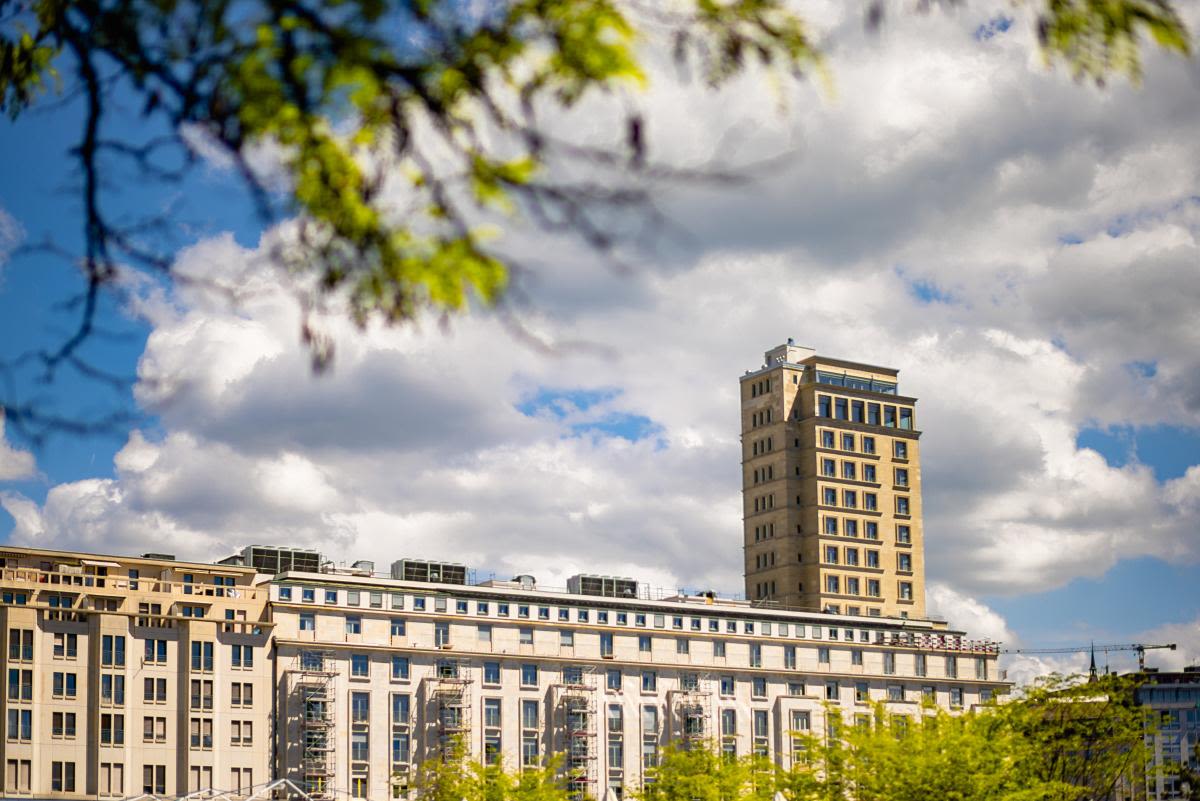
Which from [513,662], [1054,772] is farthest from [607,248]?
[513,662]

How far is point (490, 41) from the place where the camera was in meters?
10.3

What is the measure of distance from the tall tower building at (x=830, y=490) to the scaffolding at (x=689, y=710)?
35.2m

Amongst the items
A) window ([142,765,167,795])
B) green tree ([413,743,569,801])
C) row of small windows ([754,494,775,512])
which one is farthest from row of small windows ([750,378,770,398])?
green tree ([413,743,569,801])

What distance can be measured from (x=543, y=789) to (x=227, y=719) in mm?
34668

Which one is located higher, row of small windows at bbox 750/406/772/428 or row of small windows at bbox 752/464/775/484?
row of small windows at bbox 750/406/772/428

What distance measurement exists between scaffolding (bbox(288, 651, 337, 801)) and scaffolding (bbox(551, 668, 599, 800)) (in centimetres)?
1966

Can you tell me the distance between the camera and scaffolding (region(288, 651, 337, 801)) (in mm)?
127938

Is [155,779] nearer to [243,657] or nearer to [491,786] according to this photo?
[243,657]

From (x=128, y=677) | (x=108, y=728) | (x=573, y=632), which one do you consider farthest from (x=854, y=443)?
(x=108, y=728)

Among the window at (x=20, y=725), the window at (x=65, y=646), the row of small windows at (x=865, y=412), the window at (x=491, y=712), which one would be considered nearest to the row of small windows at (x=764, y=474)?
the row of small windows at (x=865, y=412)

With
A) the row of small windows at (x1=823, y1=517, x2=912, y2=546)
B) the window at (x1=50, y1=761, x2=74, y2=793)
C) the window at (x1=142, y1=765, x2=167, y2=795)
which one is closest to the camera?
the window at (x1=50, y1=761, x2=74, y2=793)

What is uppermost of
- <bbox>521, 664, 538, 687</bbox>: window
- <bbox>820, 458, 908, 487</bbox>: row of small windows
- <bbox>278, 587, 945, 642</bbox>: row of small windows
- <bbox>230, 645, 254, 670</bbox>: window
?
<bbox>820, 458, 908, 487</bbox>: row of small windows

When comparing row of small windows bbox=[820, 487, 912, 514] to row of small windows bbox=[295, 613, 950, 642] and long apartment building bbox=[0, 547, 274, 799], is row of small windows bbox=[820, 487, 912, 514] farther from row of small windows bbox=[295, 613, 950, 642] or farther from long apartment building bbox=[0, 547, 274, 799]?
long apartment building bbox=[0, 547, 274, 799]

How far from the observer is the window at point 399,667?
441 feet
